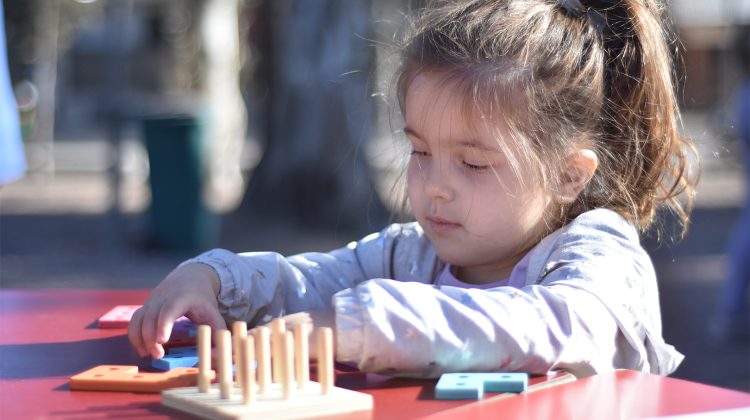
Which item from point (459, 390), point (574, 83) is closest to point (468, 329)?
point (459, 390)

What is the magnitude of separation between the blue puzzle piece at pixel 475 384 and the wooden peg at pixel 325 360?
0.42 ft

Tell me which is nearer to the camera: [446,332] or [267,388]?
[267,388]

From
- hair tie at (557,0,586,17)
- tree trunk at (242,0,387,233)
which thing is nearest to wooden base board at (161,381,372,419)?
hair tie at (557,0,586,17)

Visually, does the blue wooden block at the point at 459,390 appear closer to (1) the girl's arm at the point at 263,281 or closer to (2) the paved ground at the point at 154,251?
(1) the girl's arm at the point at 263,281

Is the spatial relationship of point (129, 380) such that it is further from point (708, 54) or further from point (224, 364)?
point (708, 54)

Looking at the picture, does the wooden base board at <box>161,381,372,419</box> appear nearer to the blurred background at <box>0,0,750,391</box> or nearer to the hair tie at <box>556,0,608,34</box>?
the hair tie at <box>556,0,608,34</box>

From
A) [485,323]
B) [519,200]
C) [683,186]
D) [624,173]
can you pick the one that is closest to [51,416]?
[485,323]

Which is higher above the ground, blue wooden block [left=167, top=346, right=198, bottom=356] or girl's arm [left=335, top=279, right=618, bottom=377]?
girl's arm [left=335, top=279, right=618, bottom=377]

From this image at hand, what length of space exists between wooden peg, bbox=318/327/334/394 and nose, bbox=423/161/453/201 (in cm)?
51

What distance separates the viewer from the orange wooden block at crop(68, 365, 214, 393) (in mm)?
1347

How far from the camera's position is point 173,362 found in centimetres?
147

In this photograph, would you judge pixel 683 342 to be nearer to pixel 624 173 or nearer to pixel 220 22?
pixel 624 173

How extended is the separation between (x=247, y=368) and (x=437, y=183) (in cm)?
60

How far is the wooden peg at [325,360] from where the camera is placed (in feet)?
4.09
